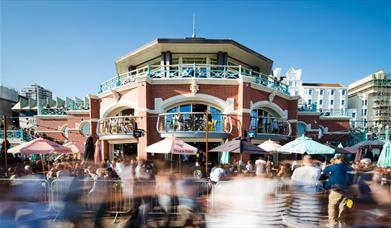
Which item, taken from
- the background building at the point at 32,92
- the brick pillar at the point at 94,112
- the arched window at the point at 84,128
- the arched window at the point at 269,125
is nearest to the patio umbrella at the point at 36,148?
the brick pillar at the point at 94,112

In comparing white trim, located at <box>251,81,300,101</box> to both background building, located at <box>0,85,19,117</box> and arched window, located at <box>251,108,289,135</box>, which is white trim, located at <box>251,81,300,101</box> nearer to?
arched window, located at <box>251,108,289,135</box>

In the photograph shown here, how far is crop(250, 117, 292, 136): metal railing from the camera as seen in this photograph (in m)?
13.5

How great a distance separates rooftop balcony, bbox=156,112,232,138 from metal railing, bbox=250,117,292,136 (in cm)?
187

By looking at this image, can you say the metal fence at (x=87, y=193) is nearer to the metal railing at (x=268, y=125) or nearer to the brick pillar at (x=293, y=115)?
the metal railing at (x=268, y=125)

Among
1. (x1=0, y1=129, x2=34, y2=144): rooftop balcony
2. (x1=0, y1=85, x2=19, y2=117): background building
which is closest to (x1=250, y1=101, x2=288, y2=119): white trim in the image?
(x1=0, y1=129, x2=34, y2=144): rooftop balcony

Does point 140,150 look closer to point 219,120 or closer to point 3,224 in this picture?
point 219,120

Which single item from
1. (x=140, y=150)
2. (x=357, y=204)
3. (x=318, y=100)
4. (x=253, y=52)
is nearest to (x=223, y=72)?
(x=253, y=52)

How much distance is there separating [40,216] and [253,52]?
16.2m

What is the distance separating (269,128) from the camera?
13.8 metres

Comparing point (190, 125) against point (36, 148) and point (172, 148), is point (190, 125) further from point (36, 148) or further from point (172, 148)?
point (36, 148)

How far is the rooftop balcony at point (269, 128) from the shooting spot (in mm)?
13344

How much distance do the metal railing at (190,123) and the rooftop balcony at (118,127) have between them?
1806 mm

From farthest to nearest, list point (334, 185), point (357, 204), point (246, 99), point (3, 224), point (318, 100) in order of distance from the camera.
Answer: point (318, 100), point (246, 99), point (357, 204), point (334, 185), point (3, 224)

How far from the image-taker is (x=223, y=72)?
13.3 meters
